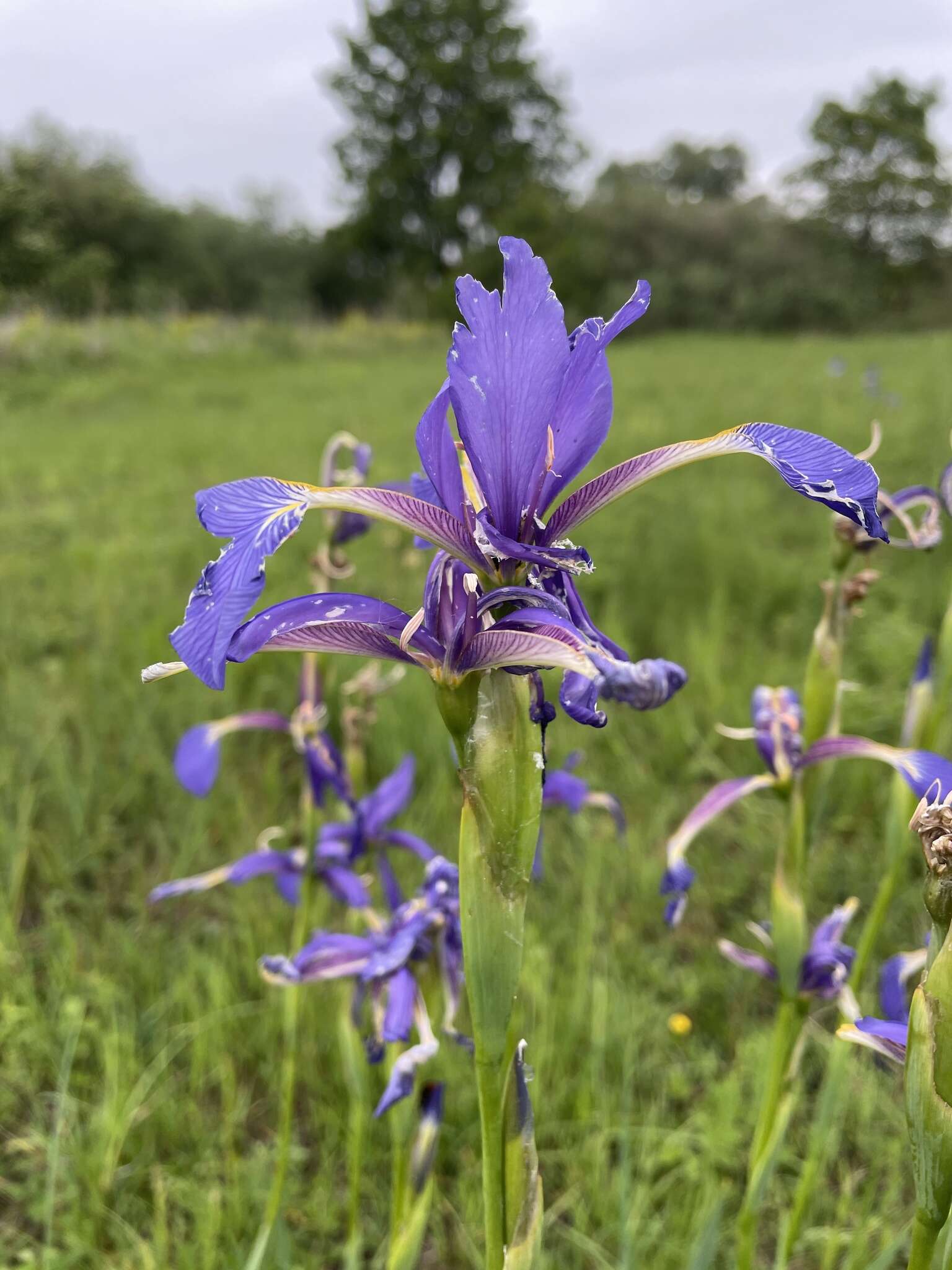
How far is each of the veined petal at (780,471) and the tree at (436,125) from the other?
29.6 metres

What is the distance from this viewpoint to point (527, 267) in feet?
1.94

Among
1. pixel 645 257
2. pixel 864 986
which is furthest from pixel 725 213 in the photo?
pixel 864 986

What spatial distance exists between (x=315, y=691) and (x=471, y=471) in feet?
2.17

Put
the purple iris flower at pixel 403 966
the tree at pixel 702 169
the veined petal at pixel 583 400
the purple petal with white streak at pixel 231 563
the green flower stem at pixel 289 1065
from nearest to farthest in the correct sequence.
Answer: the purple petal with white streak at pixel 231 563 → the veined petal at pixel 583 400 → the purple iris flower at pixel 403 966 → the green flower stem at pixel 289 1065 → the tree at pixel 702 169

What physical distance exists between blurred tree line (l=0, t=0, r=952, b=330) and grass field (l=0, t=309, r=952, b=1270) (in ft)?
56.8

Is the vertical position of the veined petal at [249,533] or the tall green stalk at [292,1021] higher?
the veined petal at [249,533]

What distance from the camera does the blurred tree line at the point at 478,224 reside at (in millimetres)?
20609

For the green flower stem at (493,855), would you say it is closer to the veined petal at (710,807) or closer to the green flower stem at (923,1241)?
the green flower stem at (923,1241)

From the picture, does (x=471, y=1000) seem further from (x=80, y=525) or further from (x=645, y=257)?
(x=645, y=257)

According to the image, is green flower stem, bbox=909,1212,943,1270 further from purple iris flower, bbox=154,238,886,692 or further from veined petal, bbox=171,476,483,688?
veined petal, bbox=171,476,483,688

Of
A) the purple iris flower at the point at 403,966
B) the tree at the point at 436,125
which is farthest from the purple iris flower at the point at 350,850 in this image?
the tree at the point at 436,125

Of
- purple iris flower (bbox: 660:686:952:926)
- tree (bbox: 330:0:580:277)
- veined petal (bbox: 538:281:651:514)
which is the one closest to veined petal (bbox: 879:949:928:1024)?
purple iris flower (bbox: 660:686:952:926)

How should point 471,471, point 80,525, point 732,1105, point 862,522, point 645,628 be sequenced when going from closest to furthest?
point 862,522 → point 471,471 → point 732,1105 → point 645,628 → point 80,525

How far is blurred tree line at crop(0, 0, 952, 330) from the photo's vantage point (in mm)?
20609
